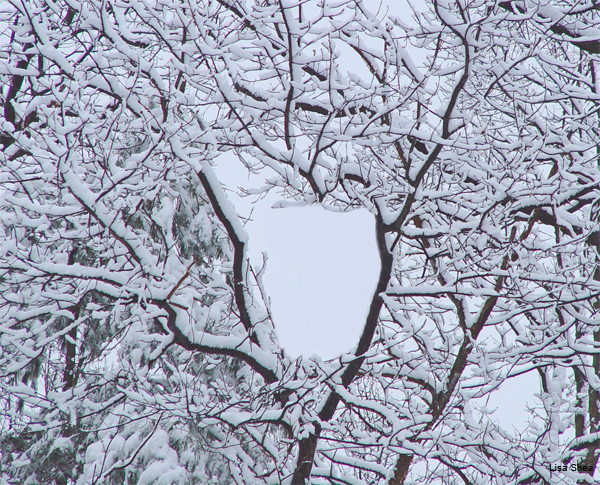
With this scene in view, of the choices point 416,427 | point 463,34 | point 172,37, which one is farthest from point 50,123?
point 416,427

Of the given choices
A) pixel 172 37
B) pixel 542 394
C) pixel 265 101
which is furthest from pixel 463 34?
pixel 542 394

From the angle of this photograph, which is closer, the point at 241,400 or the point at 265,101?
the point at 241,400

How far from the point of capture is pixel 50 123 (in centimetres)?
387

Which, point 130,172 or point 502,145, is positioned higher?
point 502,145

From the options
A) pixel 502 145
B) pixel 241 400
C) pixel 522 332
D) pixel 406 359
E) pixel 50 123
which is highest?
pixel 502 145

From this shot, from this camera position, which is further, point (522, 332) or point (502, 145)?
point (522, 332)

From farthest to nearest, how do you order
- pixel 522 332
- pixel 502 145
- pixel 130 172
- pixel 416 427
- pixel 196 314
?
pixel 196 314, pixel 522 332, pixel 502 145, pixel 416 427, pixel 130 172

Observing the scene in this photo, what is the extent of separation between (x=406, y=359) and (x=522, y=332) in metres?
2.21

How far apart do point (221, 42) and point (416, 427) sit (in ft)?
12.1

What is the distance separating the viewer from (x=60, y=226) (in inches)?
338

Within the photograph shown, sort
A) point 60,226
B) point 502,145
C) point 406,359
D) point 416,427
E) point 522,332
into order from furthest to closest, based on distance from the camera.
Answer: point 60,226
point 522,332
point 502,145
point 406,359
point 416,427

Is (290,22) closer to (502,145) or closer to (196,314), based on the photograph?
(502,145)

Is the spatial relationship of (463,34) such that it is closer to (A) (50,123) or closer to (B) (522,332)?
(A) (50,123)

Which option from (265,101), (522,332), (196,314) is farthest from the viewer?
(196,314)
